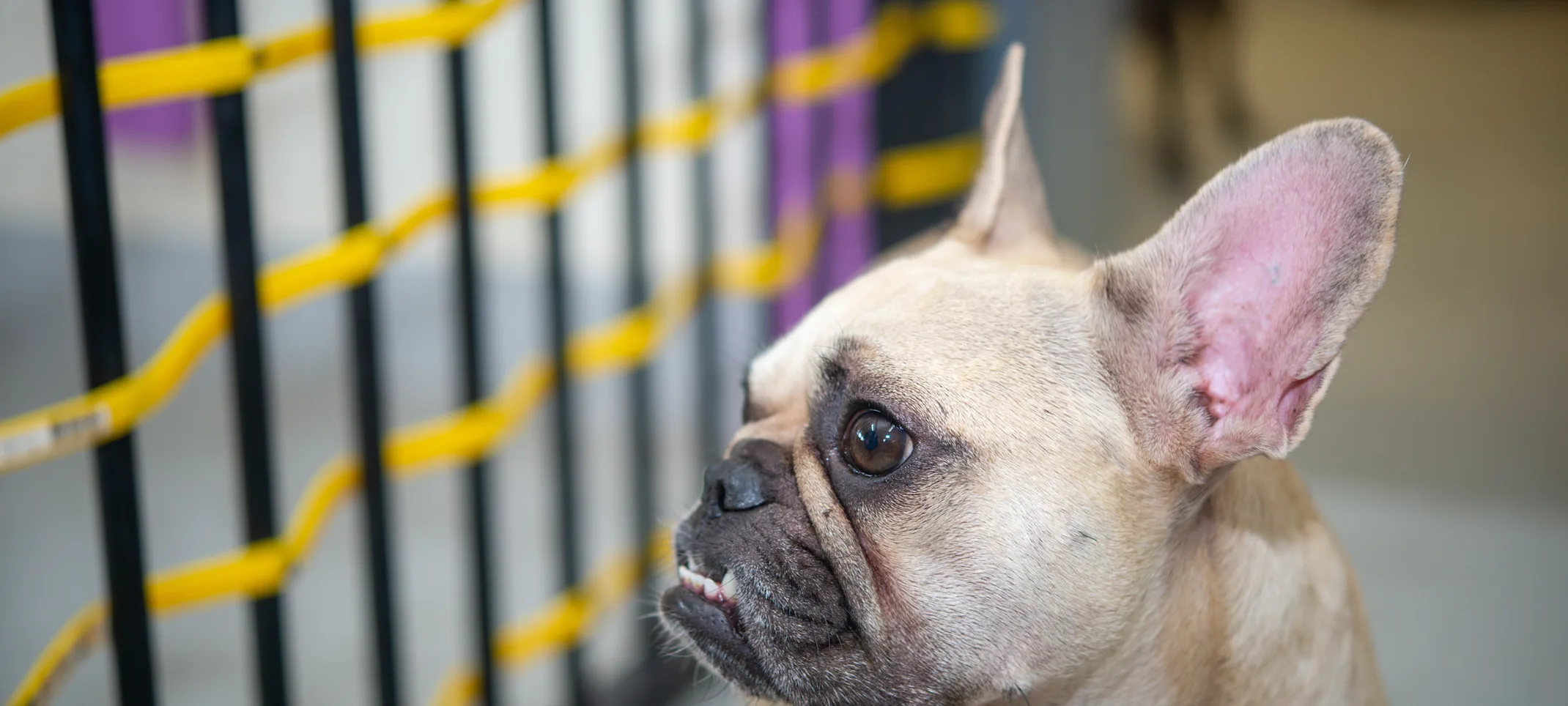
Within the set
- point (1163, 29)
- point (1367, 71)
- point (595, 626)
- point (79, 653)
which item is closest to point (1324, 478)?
point (1367, 71)

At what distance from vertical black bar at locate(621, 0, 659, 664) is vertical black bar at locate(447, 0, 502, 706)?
236 millimetres

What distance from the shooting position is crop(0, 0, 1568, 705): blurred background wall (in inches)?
52.4

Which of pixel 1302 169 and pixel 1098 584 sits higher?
pixel 1302 169

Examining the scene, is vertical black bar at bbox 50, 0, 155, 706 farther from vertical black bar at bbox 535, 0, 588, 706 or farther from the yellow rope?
vertical black bar at bbox 535, 0, 588, 706

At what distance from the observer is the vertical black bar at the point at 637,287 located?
1.55 meters

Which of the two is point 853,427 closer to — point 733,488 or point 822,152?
point 733,488

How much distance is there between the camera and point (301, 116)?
384 centimetres

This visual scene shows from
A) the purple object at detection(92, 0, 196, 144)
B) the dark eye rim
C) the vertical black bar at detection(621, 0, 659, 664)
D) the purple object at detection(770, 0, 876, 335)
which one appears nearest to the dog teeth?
the dark eye rim

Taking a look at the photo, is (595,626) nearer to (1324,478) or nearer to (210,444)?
(1324,478)

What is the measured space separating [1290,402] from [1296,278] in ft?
0.29

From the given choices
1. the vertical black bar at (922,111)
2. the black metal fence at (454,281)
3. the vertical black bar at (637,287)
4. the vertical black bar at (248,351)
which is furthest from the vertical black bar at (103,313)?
the vertical black bar at (922,111)

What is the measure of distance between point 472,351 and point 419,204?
173 millimetres

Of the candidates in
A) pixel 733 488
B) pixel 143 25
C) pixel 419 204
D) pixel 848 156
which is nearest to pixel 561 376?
pixel 419 204

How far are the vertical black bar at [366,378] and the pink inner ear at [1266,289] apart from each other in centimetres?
78
